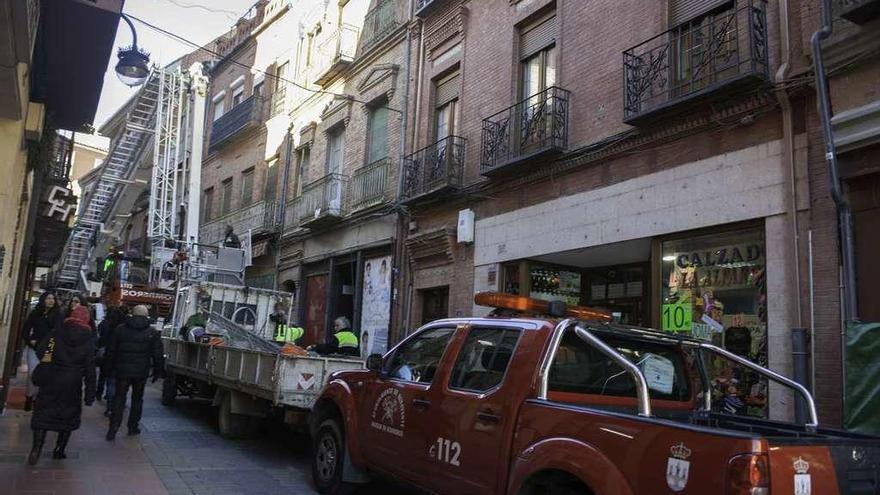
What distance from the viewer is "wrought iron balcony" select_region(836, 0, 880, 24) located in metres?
6.78

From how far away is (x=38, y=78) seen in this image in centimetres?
909

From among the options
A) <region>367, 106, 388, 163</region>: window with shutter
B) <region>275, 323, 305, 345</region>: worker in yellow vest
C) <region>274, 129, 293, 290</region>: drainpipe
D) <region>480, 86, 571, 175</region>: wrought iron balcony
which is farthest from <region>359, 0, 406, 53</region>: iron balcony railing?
<region>275, 323, 305, 345</region>: worker in yellow vest

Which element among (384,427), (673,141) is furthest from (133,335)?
(673,141)

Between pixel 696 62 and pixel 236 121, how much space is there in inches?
716

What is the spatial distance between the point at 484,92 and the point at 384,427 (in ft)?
28.6

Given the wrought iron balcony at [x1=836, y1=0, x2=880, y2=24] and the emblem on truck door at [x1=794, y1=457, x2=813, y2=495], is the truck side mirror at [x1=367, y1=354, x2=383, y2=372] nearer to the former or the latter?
the emblem on truck door at [x1=794, y1=457, x2=813, y2=495]

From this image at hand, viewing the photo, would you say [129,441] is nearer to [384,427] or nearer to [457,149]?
[384,427]

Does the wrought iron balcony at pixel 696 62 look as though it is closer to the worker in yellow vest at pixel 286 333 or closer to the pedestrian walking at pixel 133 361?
the pedestrian walking at pixel 133 361

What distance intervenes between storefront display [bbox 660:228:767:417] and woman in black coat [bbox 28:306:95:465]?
6.84 m

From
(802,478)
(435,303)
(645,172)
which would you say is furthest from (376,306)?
(802,478)

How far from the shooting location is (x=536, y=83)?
12312mm

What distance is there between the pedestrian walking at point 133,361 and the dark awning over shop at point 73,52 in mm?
3194

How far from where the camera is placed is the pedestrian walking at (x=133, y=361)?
29.5ft

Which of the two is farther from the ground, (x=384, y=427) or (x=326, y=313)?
(x=326, y=313)
